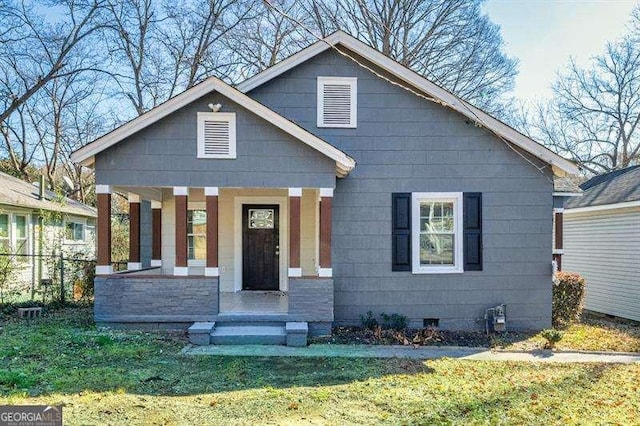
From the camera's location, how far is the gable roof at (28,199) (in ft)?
42.7

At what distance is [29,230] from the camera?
46.8ft

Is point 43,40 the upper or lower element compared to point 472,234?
upper

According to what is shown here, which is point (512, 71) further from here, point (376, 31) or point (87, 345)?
point (87, 345)

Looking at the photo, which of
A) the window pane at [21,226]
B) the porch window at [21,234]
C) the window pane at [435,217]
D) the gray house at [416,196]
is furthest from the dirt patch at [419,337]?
the window pane at [21,226]

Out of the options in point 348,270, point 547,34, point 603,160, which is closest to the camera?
point 348,270

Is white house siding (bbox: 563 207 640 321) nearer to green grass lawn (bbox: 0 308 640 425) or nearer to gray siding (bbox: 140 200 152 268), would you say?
green grass lawn (bbox: 0 308 640 425)

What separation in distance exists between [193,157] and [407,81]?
4.56 metres

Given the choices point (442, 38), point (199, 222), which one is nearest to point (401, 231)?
point (199, 222)

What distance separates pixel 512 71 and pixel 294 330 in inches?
663

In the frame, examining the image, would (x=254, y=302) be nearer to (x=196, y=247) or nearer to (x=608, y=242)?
(x=196, y=247)

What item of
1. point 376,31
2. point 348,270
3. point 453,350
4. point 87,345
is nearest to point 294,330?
point 348,270

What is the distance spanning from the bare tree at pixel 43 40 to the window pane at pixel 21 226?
5767 millimetres

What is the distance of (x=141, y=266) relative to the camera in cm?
1091

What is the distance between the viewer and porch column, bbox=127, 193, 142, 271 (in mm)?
10531
